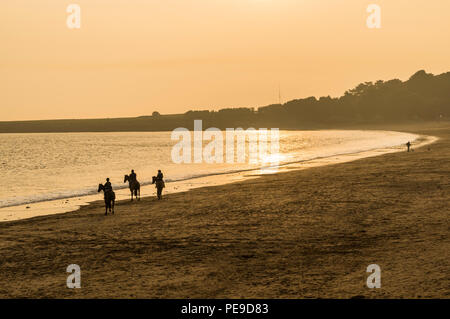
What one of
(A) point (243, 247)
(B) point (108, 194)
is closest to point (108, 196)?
(B) point (108, 194)

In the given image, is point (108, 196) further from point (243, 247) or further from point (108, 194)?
point (243, 247)

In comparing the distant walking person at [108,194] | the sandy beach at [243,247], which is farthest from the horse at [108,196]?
the sandy beach at [243,247]

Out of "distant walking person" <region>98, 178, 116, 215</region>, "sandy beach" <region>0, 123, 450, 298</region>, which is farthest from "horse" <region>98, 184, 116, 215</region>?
"sandy beach" <region>0, 123, 450, 298</region>

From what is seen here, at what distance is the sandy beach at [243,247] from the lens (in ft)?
38.9

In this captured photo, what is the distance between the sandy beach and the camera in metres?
11.9

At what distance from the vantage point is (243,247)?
1570 centimetres

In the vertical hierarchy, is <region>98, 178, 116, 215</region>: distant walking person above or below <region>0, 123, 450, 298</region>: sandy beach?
above

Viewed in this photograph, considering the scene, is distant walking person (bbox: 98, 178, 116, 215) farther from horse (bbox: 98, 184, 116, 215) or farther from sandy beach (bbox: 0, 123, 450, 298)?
sandy beach (bbox: 0, 123, 450, 298)

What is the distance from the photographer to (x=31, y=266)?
47.5 ft
